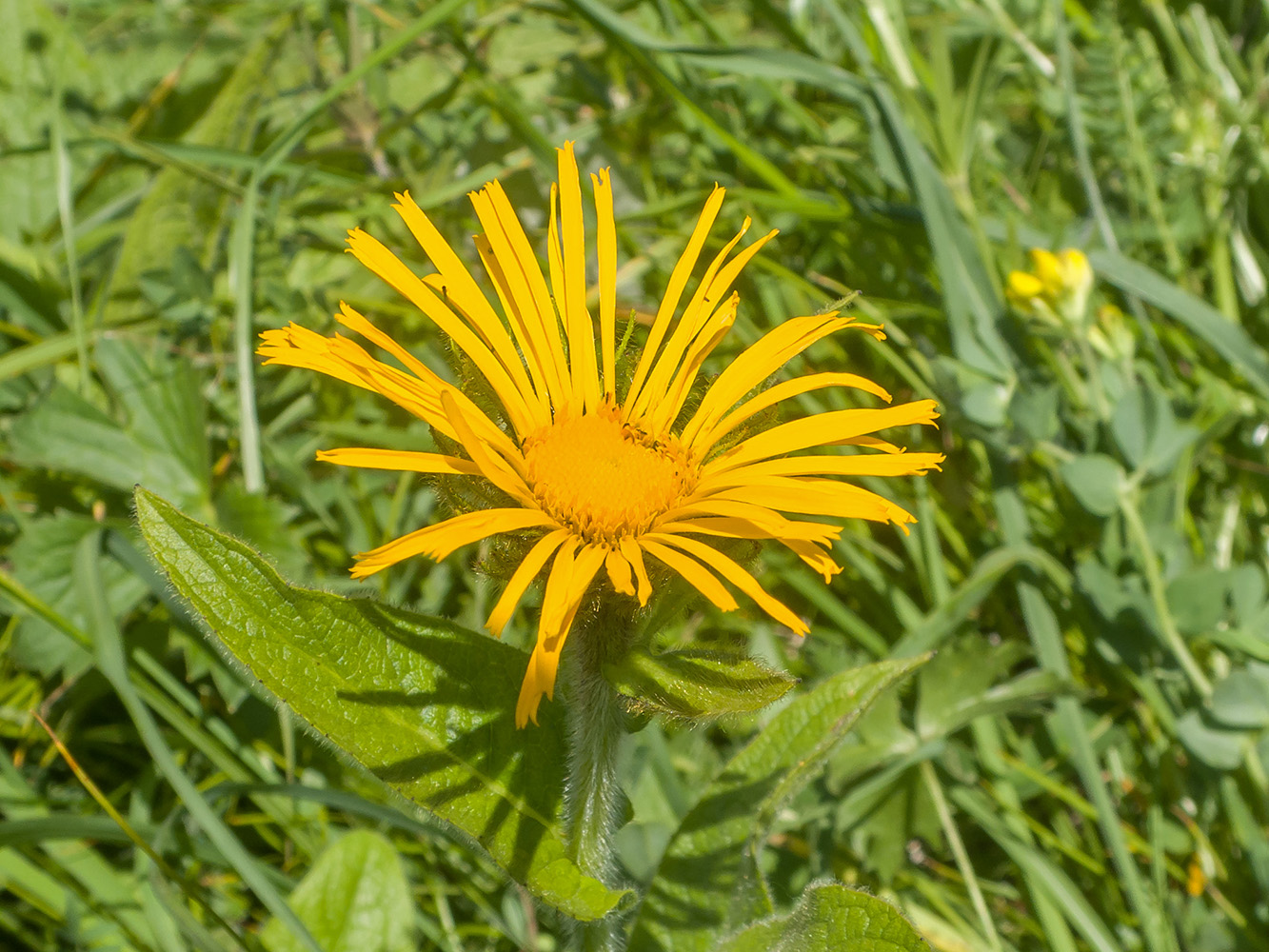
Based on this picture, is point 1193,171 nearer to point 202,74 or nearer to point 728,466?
point 728,466

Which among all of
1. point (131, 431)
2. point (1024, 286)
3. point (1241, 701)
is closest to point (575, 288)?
point (1024, 286)

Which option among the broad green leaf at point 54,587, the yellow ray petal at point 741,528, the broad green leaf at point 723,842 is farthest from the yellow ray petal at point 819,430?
the broad green leaf at point 54,587

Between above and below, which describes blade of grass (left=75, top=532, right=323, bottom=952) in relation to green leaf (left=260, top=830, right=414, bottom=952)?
above

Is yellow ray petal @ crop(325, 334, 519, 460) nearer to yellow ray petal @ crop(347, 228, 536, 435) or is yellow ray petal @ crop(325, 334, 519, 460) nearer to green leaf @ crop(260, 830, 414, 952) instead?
yellow ray petal @ crop(347, 228, 536, 435)

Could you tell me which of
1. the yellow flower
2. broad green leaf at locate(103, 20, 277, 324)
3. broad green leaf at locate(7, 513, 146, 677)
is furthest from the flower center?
broad green leaf at locate(103, 20, 277, 324)

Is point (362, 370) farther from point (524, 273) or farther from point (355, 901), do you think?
point (355, 901)

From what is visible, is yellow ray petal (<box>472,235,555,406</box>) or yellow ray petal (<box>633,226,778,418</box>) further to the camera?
yellow ray petal (<box>472,235,555,406</box>)

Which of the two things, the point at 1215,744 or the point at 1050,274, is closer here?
the point at 1215,744
